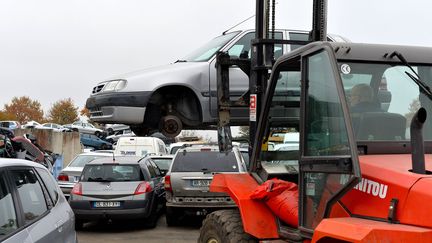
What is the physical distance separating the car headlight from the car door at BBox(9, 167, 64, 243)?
238 cm

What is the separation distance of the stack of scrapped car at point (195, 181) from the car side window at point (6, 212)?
6.50 meters

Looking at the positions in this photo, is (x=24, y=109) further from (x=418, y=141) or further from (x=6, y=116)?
(x=418, y=141)

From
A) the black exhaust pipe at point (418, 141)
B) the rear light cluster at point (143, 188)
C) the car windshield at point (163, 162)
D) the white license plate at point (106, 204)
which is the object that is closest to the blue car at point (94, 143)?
the car windshield at point (163, 162)

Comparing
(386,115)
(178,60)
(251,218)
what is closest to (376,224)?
(386,115)

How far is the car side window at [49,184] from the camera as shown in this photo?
4.88 metres

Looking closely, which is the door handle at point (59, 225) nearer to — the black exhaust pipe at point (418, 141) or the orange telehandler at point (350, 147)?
the orange telehandler at point (350, 147)

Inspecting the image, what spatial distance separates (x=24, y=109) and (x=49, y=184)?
250 ft

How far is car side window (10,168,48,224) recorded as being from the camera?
13.6ft

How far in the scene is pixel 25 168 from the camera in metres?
4.51

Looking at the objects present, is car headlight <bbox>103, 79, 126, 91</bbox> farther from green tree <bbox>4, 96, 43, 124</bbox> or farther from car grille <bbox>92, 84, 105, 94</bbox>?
green tree <bbox>4, 96, 43, 124</bbox>

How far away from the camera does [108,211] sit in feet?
34.0

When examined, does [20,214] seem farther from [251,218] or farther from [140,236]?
[140,236]

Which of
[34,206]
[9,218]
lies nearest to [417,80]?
[9,218]

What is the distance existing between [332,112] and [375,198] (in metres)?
0.61
